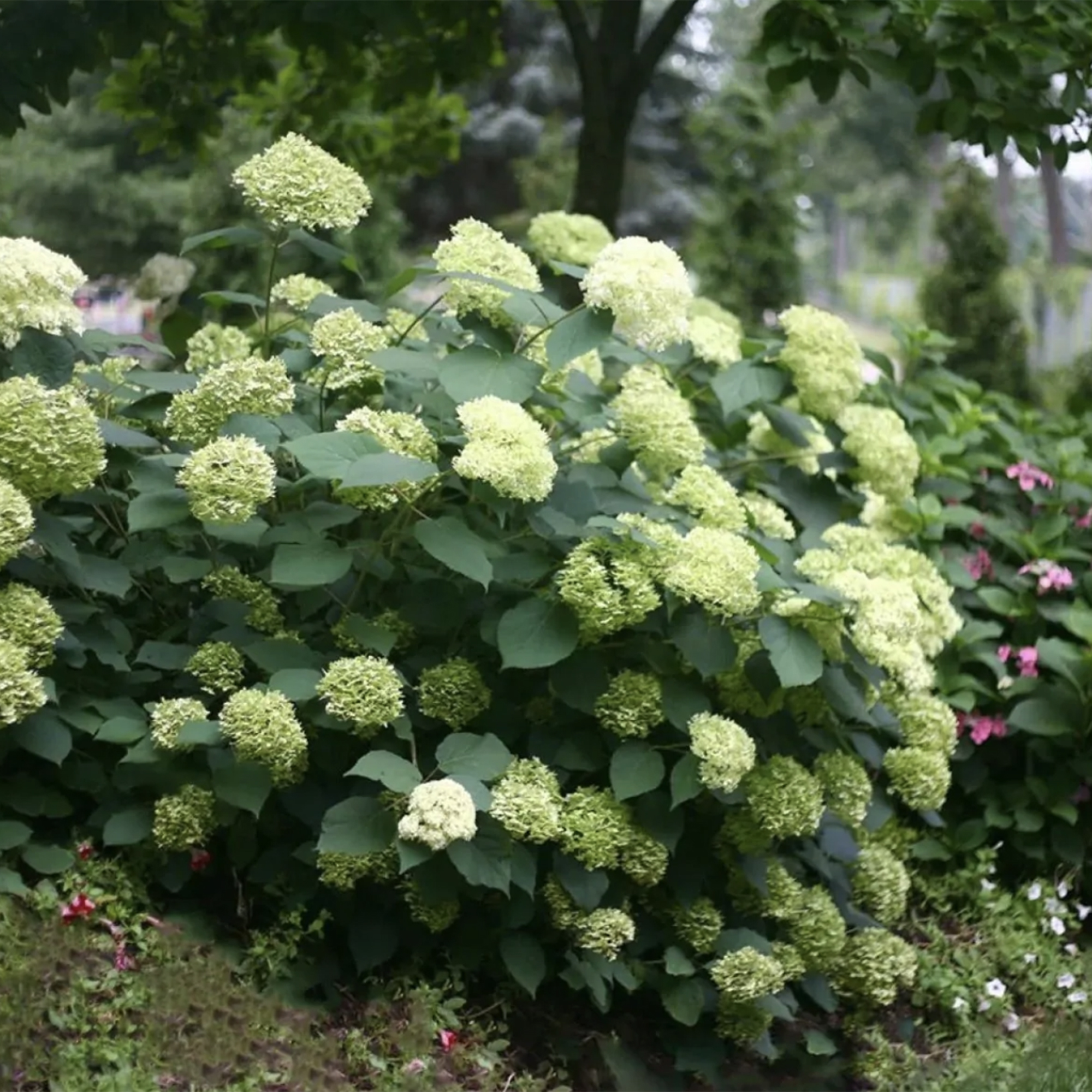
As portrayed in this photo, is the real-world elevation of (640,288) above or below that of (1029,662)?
above

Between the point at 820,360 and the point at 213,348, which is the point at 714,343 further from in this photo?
the point at 213,348

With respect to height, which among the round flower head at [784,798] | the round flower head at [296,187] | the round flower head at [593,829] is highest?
the round flower head at [296,187]

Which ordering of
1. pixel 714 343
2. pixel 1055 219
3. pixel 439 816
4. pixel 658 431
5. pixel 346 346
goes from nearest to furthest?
1. pixel 439 816
2. pixel 346 346
3. pixel 658 431
4. pixel 714 343
5. pixel 1055 219

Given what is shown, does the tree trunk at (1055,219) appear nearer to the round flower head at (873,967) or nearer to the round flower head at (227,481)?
the round flower head at (873,967)

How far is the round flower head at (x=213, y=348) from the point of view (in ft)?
9.70

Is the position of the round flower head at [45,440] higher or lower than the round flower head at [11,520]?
higher

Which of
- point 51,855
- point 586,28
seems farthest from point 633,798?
point 586,28

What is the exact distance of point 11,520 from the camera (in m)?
2.23

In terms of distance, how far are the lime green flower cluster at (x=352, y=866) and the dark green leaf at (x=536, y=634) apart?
389mm

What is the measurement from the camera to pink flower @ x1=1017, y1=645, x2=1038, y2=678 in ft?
11.7

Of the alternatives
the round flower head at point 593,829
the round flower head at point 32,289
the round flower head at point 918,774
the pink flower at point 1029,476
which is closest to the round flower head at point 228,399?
the round flower head at point 32,289

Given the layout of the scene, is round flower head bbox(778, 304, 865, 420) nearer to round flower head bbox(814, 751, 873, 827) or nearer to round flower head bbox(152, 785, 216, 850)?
round flower head bbox(814, 751, 873, 827)

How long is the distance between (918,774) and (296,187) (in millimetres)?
1750

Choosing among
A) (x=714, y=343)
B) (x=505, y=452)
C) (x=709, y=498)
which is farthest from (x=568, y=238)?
(x=505, y=452)
